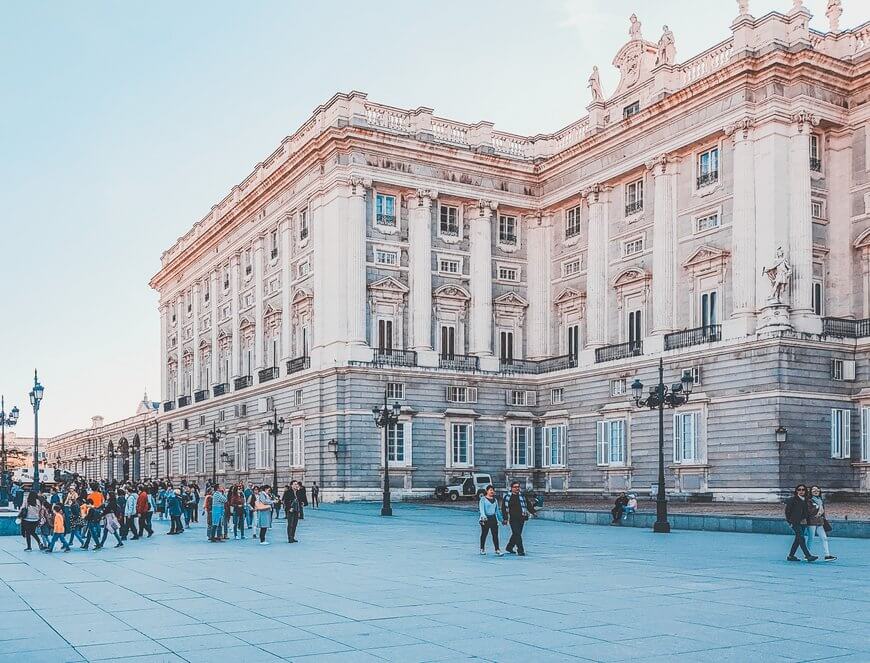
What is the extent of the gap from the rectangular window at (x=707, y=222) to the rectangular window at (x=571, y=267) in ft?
33.2

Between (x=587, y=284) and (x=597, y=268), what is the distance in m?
1.24

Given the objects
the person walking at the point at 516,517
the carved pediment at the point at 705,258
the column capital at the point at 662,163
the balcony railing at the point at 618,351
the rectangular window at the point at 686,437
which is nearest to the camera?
the person walking at the point at 516,517

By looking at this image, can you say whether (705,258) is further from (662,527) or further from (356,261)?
(662,527)

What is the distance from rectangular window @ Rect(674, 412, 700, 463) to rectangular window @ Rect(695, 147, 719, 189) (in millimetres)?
10860

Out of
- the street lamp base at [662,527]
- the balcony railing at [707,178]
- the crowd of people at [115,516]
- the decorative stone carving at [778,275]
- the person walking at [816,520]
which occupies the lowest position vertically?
the street lamp base at [662,527]

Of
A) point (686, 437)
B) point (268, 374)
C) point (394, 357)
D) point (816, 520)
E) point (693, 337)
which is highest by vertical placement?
point (693, 337)

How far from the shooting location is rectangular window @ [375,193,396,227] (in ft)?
187

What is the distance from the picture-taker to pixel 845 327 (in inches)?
1789

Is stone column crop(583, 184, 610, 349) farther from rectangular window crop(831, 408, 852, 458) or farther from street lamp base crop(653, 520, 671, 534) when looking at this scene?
street lamp base crop(653, 520, 671, 534)

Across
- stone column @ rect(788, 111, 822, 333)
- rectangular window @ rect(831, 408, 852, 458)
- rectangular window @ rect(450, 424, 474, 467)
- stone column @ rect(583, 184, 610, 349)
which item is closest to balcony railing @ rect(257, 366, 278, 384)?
rectangular window @ rect(450, 424, 474, 467)

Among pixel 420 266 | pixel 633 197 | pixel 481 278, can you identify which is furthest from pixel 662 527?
pixel 481 278

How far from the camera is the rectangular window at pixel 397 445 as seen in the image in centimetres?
5512

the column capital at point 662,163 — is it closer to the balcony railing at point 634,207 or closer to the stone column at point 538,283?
the balcony railing at point 634,207

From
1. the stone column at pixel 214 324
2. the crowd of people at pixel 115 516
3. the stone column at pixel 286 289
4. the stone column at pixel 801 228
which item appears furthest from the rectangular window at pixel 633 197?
the stone column at pixel 214 324
